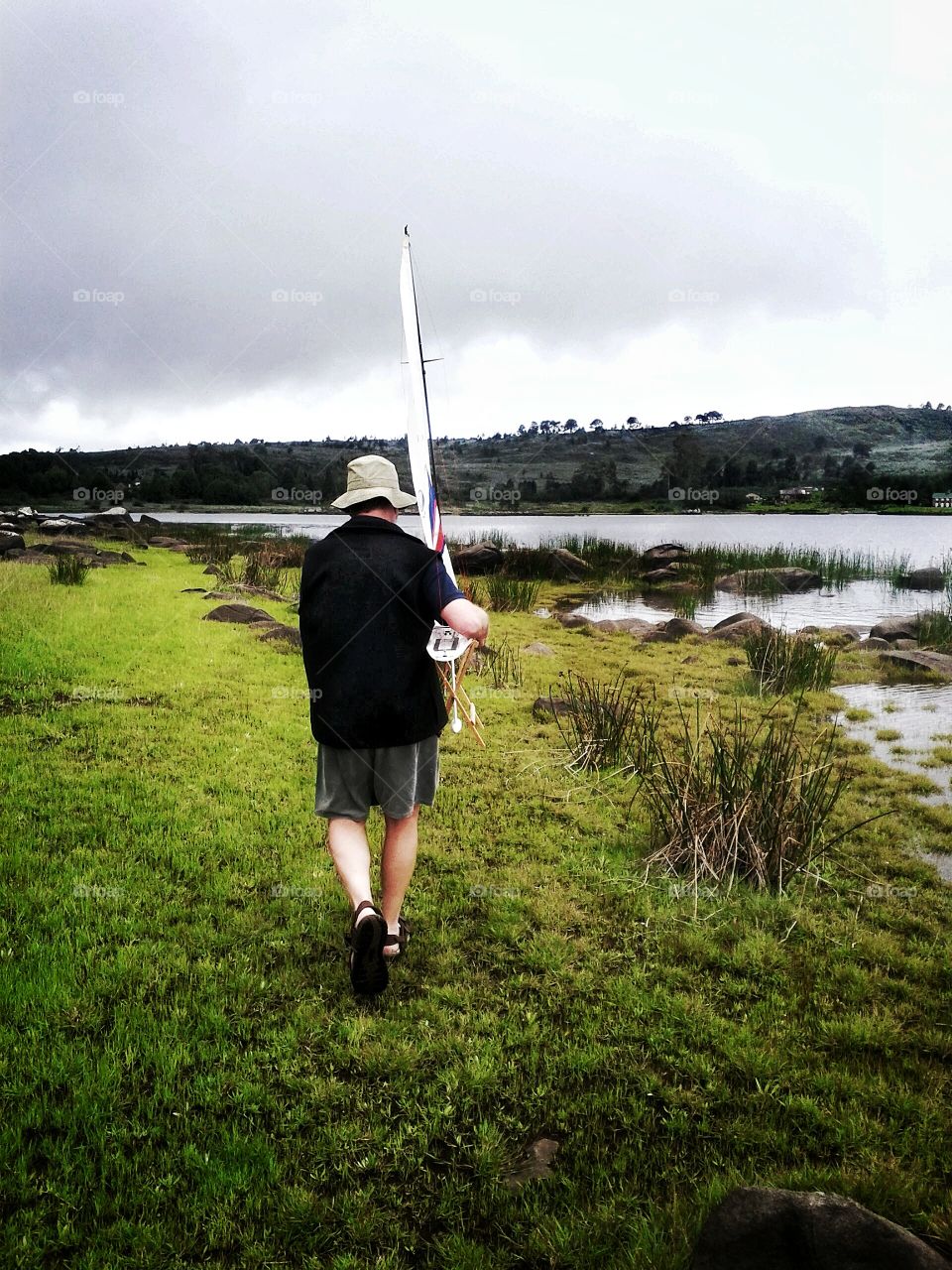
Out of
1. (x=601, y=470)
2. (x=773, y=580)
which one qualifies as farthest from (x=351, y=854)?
(x=601, y=470)

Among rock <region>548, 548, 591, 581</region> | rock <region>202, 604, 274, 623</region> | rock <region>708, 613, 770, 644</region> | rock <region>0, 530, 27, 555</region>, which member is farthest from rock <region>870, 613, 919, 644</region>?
rock <region>0, 530, 27, 555</region>

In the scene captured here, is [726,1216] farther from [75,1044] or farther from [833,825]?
[833,825]

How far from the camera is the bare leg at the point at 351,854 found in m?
3.40

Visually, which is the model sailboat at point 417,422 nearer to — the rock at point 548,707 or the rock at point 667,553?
the rock at point 548,707

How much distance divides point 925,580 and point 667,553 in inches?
295

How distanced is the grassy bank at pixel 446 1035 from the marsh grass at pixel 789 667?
372cm

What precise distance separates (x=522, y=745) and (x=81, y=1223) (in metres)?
5.46

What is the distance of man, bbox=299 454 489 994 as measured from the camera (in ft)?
11.1

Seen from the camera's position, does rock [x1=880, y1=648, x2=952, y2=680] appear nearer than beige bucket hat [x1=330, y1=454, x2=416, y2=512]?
No

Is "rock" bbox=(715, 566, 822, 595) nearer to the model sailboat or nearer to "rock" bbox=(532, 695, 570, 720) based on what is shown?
"rock" bbox=(532, 695, 570, 720)

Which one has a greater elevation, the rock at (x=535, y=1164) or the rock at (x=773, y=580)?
the rock at (x=773, y=580)

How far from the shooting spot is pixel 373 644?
3391 millimetres

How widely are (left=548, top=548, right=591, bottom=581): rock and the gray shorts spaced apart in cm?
1853

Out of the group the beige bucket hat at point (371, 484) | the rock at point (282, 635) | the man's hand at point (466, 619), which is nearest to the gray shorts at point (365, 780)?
the man's hand at point (466, 619)
